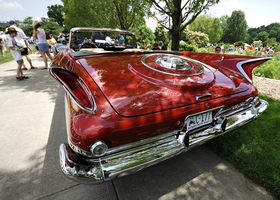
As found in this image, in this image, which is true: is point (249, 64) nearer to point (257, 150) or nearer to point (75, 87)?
point (257, 150)

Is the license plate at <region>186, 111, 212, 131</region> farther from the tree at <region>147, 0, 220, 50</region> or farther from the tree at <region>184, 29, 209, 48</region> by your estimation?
the tree at <region>184, 29, 209, 48</region>

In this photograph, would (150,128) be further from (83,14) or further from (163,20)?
(83,14)

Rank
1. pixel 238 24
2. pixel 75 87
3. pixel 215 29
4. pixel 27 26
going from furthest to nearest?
pixel 27 26 < pixel 238 24 < pixel 215 29 < pixel 75 87

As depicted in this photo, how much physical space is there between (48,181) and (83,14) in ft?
53.7

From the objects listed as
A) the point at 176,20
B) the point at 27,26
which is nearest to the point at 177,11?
the point at 176,20

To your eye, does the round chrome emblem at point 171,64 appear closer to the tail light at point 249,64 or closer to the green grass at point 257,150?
the tail light at point 249,64

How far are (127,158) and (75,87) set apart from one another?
0.75 metres

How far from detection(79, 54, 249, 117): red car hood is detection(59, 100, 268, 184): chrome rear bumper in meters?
0.30

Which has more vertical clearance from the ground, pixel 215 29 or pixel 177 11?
pixel 215 29

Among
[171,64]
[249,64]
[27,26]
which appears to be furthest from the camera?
[27,26]

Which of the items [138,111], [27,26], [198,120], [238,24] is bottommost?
[198,120]

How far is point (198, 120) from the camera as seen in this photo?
4.87 ft

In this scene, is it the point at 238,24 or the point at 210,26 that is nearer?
the point at 210,26

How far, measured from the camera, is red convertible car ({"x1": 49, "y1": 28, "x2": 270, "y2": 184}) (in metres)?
1.12
